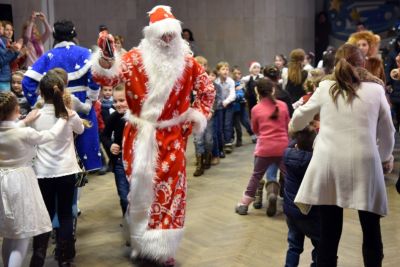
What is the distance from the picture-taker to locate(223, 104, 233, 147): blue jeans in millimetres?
7611

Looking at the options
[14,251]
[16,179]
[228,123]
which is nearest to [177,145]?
[16,179]

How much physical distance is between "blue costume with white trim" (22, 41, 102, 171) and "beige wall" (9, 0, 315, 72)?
312 inches

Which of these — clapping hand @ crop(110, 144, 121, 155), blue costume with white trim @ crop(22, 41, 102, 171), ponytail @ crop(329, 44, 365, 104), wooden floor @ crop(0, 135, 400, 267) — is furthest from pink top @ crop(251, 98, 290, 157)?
ponytail @ crop(329, 44, 365, 104)

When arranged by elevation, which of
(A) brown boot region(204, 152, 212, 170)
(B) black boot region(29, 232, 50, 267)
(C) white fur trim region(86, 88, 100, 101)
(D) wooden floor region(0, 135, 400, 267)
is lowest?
(A) brown boot region(204, 152, 212, 170)

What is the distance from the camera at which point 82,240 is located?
14.5 ft

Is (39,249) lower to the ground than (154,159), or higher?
lower

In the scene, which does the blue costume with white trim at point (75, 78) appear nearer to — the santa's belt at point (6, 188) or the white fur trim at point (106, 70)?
the white fur trim at point (106, 70)

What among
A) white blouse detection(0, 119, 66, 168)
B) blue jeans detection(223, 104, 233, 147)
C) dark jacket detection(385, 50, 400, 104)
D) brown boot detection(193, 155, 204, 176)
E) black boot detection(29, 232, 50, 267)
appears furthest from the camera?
blue jeans detection(223, 104, 233, 147)

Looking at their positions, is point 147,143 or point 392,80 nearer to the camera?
point 147,143

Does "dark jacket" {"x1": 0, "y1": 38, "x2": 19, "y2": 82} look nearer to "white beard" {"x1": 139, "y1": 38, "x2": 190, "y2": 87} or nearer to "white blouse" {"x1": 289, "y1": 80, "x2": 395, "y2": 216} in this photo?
"white beard" {"x1": 139, "y1": 38, "x2": 190, "y2": 87}

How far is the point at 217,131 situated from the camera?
7105 millimetres

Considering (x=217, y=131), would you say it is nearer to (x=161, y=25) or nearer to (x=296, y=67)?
(x=296, y=67)

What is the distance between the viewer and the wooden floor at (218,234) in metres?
3.99

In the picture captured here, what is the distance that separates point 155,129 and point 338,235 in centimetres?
134
